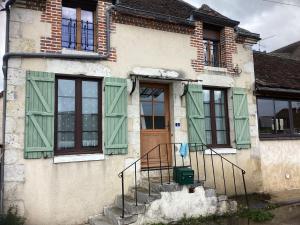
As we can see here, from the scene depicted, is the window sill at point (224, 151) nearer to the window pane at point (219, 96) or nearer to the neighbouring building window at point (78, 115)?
the window pane at point (219, 96)

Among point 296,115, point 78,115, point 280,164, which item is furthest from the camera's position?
point 296,115

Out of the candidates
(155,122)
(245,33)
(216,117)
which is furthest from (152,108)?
(245,33)

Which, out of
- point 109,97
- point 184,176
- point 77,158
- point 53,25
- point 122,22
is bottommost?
point 184,176

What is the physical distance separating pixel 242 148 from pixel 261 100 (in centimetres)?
182

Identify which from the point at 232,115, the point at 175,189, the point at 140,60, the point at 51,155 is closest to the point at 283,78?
the point at 232,115

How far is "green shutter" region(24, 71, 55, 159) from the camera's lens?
6.22 metres

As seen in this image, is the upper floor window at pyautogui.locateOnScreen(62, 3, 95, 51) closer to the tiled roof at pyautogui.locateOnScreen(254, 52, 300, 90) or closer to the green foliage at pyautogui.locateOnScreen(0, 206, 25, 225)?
the green foliage at pyautogui.locateOnScreen(0, 206, 25, 225)

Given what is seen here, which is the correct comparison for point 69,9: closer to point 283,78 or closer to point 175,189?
point 175,189

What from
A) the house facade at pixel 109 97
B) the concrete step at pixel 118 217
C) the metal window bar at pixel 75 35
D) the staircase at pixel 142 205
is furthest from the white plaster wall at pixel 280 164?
the metal window bar at pixel 75 35

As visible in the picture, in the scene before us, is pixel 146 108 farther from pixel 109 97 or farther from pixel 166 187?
pixel 166 187

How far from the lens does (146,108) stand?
791 centimetres

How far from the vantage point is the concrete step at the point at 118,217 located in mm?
5871

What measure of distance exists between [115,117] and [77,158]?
120 centimetres

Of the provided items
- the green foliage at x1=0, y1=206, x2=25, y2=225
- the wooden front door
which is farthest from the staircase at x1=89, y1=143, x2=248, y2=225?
the green foliage at x1=0, y1=206, x2=25, y2=225
